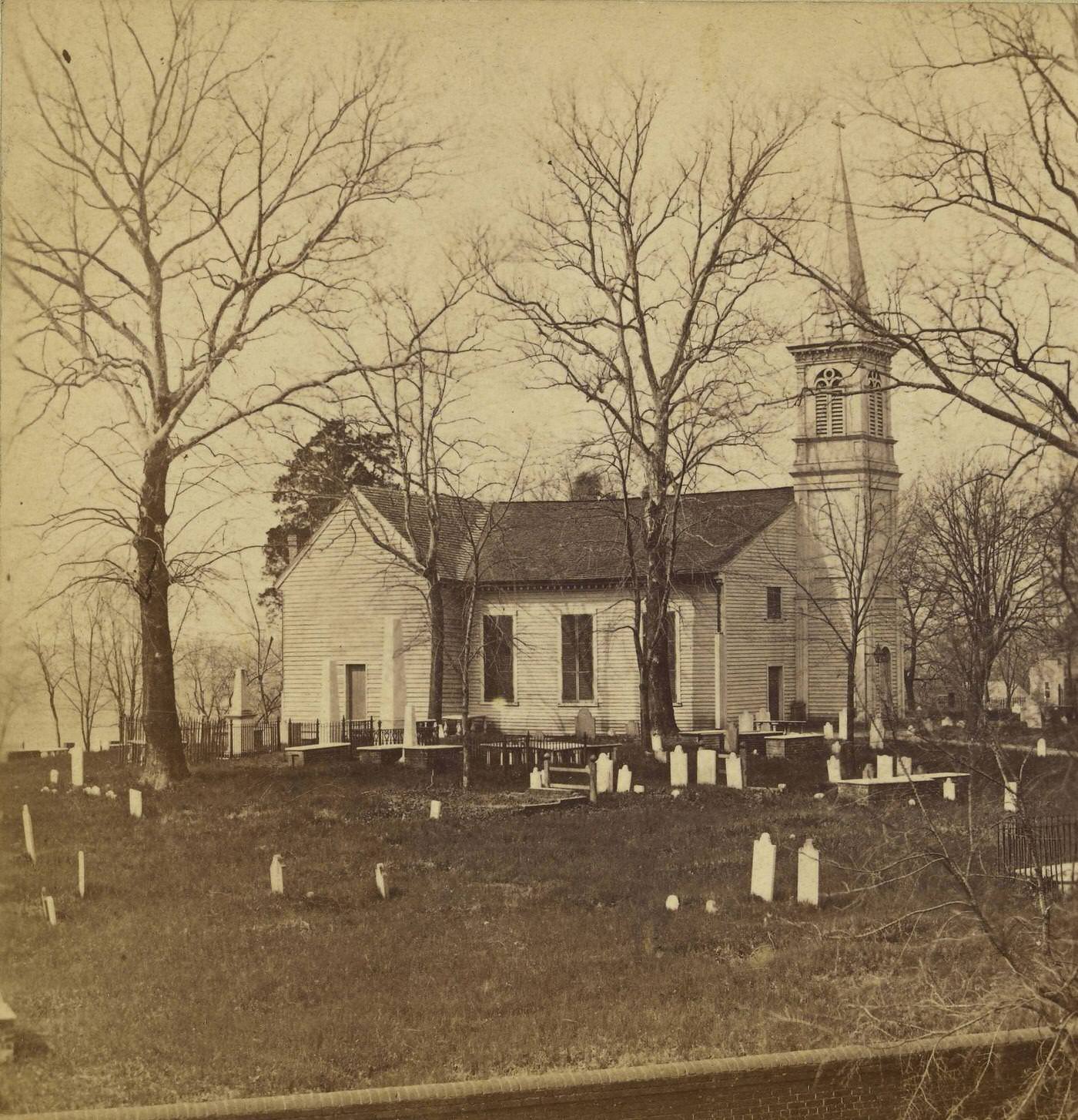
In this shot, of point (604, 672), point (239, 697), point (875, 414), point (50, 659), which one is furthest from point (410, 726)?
point (875, 414)

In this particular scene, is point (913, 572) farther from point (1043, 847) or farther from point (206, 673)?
point (206, 673)

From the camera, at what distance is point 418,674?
17.3 meters

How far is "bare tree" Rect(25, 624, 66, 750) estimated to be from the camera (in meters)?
8.79

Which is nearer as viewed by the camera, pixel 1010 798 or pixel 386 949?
pixel 386 949

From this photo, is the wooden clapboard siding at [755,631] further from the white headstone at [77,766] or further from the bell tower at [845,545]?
the white headstone at [77,766]

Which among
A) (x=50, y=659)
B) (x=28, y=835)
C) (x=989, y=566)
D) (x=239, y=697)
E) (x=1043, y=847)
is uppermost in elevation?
(x=989, y=566)

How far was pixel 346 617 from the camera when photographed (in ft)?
51.2

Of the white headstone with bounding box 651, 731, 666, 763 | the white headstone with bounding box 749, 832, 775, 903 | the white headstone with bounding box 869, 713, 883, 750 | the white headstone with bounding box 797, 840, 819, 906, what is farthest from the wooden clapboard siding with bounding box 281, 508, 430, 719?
the white headstone with bounding box 869, 713, 883, 750

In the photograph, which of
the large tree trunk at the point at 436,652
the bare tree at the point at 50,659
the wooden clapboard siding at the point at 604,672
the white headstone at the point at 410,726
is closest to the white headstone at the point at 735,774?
the white headstone at the point at 410,726

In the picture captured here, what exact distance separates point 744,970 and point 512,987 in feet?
5.67

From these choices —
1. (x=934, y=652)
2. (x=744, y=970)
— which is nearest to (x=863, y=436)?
(x=934, y=652)

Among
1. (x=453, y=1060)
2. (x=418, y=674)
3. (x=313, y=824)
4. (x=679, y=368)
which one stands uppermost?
(x=679, y=368)

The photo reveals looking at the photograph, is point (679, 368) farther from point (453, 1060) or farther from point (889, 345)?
point (453, 1060)

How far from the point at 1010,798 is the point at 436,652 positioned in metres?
8.96
